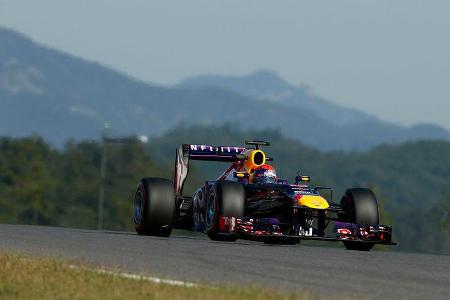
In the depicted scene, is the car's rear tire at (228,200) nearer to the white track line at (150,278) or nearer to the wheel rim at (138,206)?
the wheel rim at (138,206)

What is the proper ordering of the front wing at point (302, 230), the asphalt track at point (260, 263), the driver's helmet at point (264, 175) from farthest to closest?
the driver's helmet at point (264, 175) < the front wing at point (302, 230) < the asphalt track at point (260, 263)

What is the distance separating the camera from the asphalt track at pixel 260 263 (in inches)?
580

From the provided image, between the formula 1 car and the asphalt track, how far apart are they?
427 millimetres

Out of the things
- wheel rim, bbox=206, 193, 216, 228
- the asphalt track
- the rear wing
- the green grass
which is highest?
the rear wing

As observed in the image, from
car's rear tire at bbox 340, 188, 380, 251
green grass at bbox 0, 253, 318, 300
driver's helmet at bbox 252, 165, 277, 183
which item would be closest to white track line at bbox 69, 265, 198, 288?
green grass at bbox 0, 253, 318, 300

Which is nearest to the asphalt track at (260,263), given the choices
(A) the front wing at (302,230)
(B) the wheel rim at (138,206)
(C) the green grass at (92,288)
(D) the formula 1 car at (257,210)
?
(A) the front wing at (302,230)

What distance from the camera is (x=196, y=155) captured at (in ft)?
86.7

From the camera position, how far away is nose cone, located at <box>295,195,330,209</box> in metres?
22.6

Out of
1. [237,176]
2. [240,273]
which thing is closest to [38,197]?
[237,176]

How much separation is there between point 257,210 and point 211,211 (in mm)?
882

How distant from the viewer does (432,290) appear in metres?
14.8

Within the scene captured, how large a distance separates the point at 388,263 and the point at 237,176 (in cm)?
620

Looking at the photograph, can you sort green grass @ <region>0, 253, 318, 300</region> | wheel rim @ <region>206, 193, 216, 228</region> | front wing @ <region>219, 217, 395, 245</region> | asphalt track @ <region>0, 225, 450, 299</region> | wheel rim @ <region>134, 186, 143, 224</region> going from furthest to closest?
wheel rim @ <region>134, 186, 143, 224</region> → wheel rim @ <region>206, 193, 216, 228</region> → front wing @ <region>219, 217, 395, 245</region> → asphalt track @ <region>0, 225, 450, 299</region> → green grass @ <region>0, 253, 318, 300</region>

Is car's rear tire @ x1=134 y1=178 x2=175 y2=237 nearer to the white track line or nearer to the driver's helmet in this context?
the driver's helmet
